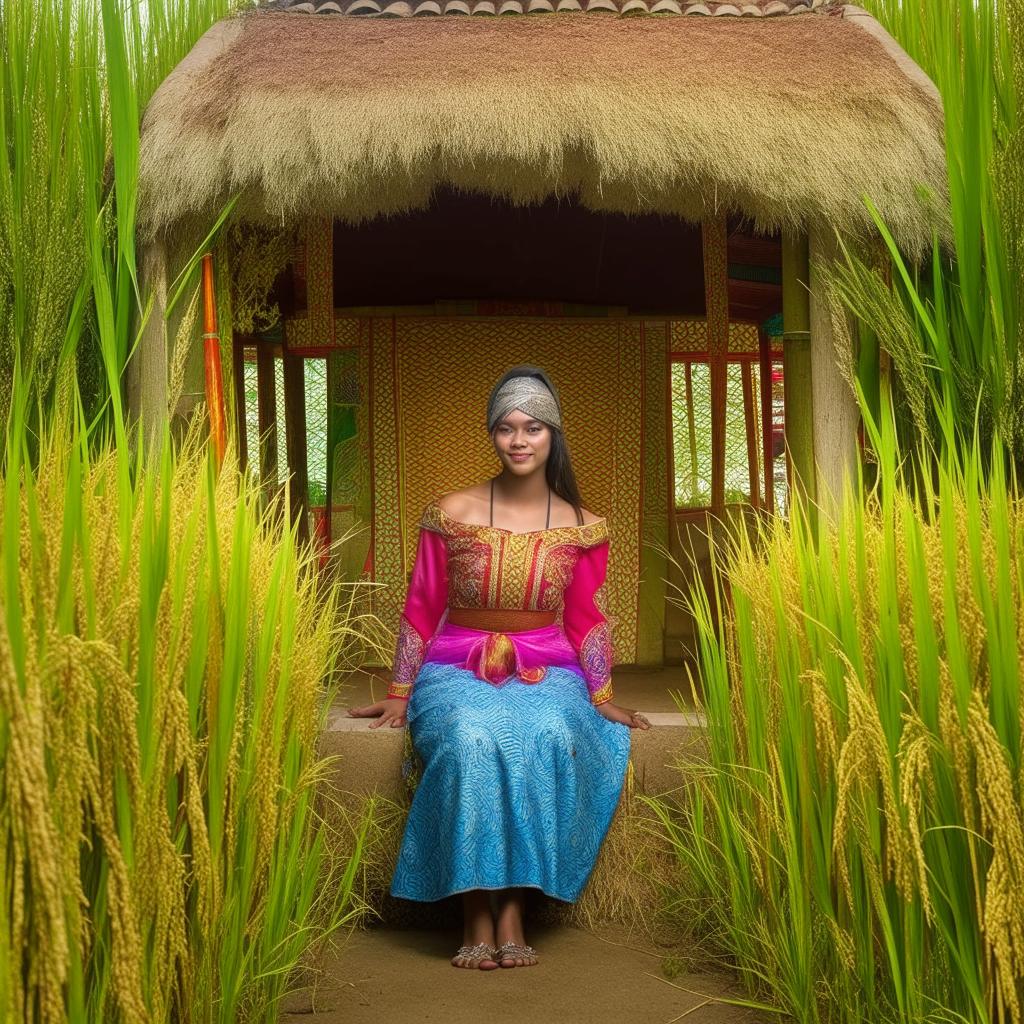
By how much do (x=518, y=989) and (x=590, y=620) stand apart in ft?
3.70

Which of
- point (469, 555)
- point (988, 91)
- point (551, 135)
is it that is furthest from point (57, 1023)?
point (988, 91)

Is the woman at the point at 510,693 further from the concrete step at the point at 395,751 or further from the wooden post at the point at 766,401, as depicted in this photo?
the wooden post at the point at 766,401

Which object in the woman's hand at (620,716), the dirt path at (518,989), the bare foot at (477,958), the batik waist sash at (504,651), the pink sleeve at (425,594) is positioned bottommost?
the dirt path at (518,989)

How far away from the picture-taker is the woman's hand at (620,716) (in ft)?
12.8

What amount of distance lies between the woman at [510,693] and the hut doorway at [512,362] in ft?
7.04

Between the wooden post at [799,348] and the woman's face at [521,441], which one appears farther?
the wooden post at [799,348]

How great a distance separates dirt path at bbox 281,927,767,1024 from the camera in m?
3.18

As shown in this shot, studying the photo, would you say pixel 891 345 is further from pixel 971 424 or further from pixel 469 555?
pixel 469 555

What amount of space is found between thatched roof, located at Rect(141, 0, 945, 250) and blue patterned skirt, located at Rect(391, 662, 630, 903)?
1712mm

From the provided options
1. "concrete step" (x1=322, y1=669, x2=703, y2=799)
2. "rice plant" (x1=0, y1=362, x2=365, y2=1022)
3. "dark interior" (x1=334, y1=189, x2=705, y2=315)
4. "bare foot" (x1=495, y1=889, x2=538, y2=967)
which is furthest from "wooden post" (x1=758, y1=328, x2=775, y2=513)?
"rice plant" (x1=0, y1=362, x2=365, y2=1022)

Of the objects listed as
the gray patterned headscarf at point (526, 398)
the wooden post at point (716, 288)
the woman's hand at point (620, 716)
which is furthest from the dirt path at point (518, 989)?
the wooden post at point (716, 288)

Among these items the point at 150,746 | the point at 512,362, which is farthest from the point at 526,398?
the point at 512,362

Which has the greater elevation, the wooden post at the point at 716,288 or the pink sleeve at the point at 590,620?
the wooden post at the point at 716,288

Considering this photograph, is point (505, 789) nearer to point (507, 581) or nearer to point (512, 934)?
point (512, 934)
